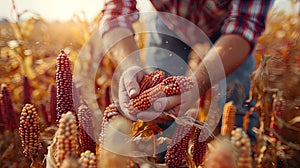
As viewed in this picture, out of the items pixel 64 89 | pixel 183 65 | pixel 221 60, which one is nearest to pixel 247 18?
pixel 221 60

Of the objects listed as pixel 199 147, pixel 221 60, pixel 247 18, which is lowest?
pixel 199 147

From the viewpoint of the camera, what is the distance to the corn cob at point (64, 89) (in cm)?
105

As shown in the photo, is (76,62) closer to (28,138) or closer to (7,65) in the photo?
(7,65)

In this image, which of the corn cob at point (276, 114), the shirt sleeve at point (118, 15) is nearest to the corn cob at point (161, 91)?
the shirt sleeve at point (118, 15)

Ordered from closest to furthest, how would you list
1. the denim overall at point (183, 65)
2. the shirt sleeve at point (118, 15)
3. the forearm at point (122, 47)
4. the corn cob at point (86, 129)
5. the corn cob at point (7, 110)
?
1. the corn cob at point (86, 129)
2. the corn cob at point (7, 110)
3. the forearm at point (122, 47)
4. the shirt sleeve at point (118, 15)
5. the denim overall at point (183, 65)

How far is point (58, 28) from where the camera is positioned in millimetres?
3691

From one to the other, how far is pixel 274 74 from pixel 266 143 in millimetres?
1397

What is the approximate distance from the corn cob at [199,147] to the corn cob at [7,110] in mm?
699

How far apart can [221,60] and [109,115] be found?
28.4 inches

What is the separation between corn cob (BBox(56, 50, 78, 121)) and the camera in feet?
3.45

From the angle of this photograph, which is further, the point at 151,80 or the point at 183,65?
the point at 183,65

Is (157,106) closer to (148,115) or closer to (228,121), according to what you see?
(148,115)

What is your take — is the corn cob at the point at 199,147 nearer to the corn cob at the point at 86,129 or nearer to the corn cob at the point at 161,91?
the corn cob at the point at 161,91

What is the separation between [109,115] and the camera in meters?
0.95
